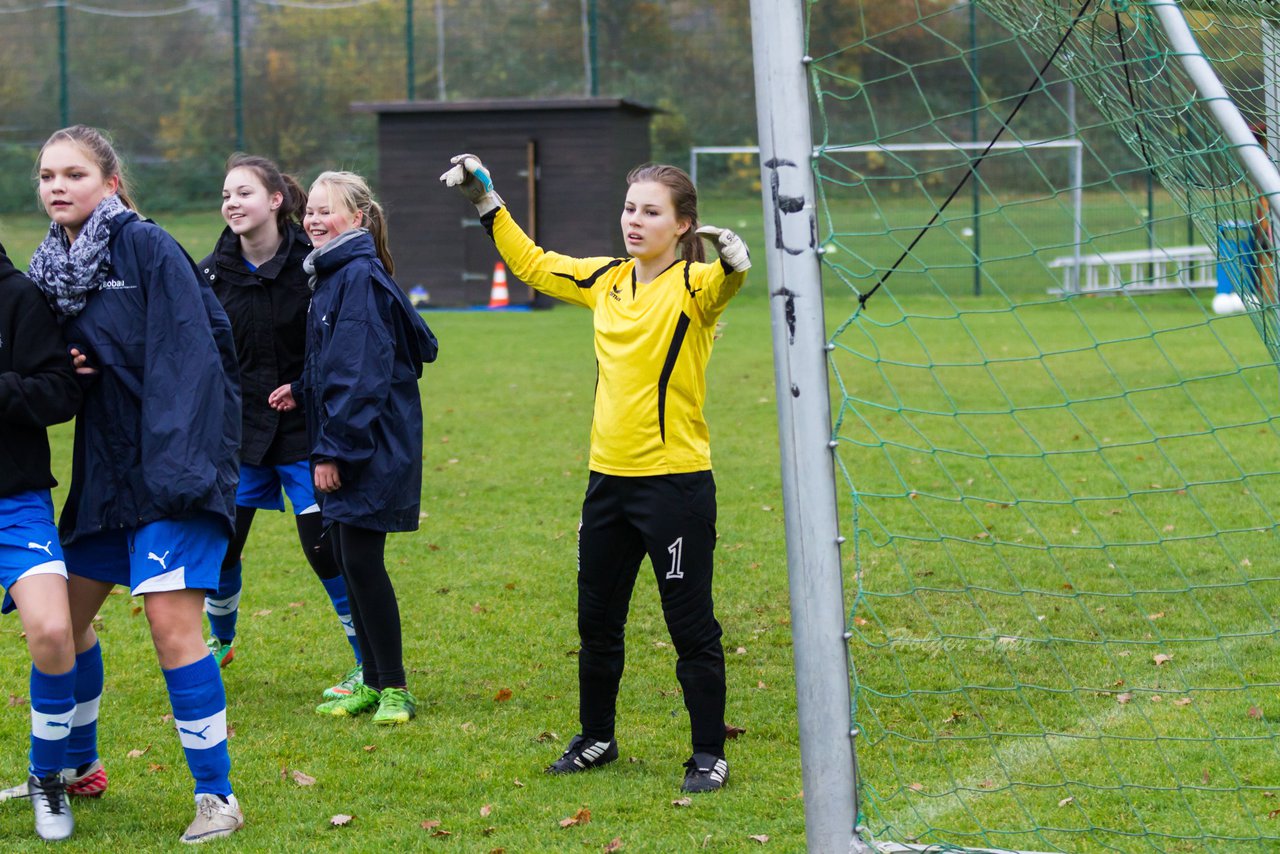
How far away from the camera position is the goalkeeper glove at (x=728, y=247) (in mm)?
3252

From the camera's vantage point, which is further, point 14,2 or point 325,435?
Result: point 14,2

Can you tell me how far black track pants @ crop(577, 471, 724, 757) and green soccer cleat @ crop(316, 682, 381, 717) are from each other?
96 centimetres

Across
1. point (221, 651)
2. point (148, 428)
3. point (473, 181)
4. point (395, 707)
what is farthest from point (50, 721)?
point (473, 181)

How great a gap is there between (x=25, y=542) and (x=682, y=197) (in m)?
1.92

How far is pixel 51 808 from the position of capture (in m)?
3.51

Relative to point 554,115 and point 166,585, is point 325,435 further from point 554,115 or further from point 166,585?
point 554,115

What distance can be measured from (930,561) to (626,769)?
2778 millimetres

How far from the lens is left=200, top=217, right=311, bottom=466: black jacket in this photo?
466 centimetres

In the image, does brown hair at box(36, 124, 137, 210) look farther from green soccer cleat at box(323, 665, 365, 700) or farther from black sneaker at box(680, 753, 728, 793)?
black sneaker at box(680, 753, 728, 793)

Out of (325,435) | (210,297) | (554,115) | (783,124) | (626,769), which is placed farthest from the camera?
(554,115)

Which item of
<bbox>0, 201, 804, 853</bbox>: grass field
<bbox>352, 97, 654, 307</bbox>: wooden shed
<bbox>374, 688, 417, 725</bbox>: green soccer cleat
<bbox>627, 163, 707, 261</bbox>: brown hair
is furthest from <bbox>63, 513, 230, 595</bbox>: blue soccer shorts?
<bbox>352, 97, 654, 307</bbox>: wooden shed

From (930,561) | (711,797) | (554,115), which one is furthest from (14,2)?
(711,797)

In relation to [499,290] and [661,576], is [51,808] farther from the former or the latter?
[499,290]

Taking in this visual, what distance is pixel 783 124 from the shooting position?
111 inches
